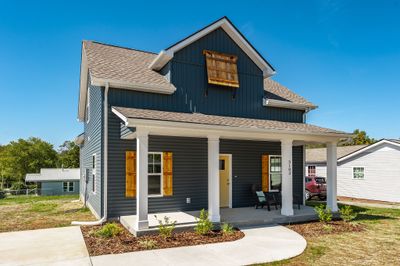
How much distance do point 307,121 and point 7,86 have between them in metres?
26.2

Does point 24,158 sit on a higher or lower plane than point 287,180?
lower

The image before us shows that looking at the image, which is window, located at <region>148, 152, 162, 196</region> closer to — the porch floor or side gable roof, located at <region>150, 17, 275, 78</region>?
the porch floor

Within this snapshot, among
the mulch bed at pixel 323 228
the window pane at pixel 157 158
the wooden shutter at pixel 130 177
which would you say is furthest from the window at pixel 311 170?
the wooden shutter at pixel 130 177

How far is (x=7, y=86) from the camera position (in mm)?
26391

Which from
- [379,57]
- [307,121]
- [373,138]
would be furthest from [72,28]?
[373,138]

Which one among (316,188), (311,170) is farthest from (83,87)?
(311,170)

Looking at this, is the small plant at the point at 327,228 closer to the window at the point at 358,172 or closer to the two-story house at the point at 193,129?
the two-story house at the point at 193,129

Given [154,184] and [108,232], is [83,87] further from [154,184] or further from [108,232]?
[108,232]

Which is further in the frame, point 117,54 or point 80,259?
point 117,54

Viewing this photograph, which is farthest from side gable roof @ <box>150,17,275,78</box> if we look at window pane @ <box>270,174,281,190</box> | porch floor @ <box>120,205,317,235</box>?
porch floor @ <box>120,205,317,235</box>

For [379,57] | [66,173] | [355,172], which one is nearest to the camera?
[379,57]

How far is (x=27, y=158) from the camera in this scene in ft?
182

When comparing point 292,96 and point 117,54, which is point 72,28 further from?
point 292,96

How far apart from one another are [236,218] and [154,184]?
301 centimetres
